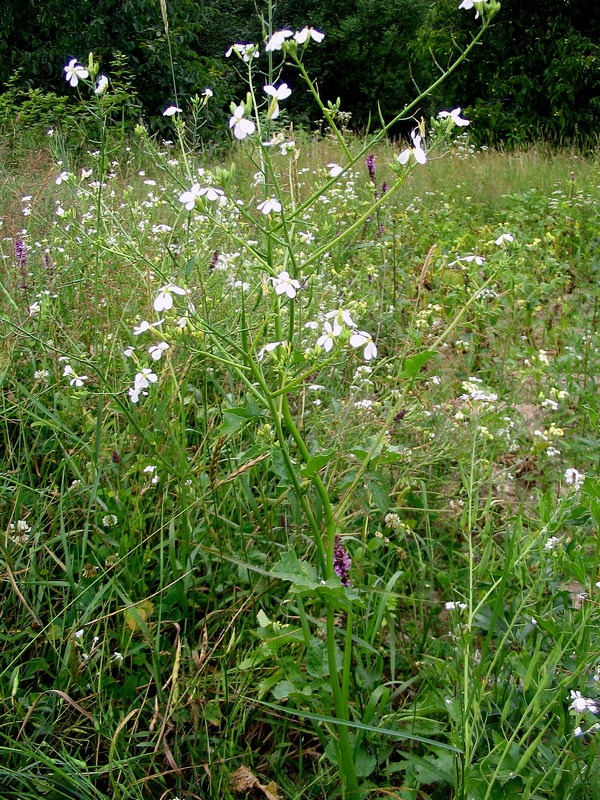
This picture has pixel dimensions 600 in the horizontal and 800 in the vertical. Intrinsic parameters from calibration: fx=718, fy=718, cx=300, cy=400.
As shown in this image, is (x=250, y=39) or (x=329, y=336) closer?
(x=329, y=336)

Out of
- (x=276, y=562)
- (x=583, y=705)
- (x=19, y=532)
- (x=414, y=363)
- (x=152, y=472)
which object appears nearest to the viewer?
(x=583, y=705)

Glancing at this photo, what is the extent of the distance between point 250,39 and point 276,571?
16.6 meters

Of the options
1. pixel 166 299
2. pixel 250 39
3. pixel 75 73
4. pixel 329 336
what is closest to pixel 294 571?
pixel 329 336

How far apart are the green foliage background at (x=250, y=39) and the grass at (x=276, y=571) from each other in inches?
232

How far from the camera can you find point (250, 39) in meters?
15.6

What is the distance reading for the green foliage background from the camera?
9.39m

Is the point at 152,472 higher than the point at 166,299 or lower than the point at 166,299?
lower

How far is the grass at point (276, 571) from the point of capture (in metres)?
1.22

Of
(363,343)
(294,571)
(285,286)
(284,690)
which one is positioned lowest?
(284,690)

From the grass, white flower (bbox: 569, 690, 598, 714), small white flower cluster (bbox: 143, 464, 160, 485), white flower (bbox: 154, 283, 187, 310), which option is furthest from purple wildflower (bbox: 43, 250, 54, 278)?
white flower (bbox: 569, 690, 598, 714)

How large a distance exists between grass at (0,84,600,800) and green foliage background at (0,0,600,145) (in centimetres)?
589

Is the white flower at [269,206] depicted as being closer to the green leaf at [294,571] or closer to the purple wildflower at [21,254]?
the green leaf at [294,571]

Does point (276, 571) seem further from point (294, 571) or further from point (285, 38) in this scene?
point (285, 38)

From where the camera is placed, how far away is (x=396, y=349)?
2.85 metres
